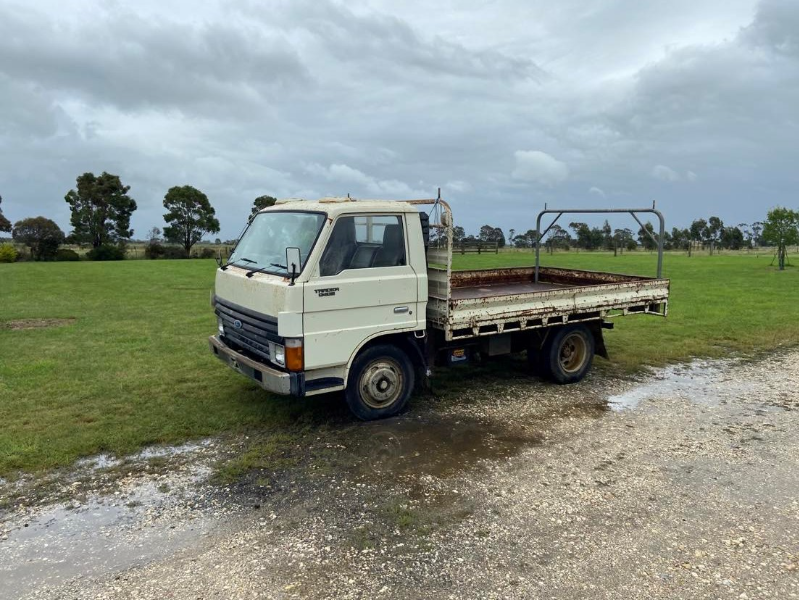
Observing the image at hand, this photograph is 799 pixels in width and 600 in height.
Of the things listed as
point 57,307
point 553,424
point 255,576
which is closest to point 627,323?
point 553,424

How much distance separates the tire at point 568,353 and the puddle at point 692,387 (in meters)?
0.72

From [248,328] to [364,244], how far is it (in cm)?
153

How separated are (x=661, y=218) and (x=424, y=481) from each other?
559 cm

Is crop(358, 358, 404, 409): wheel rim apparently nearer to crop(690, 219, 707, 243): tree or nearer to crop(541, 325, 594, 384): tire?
crop(541, 325, 594, 384): tire

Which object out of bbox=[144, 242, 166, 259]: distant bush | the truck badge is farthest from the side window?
bbox=[144, 242, 166, 259]: distant bush

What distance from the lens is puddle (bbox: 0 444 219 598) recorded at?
12.7 feet

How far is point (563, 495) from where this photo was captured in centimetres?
488

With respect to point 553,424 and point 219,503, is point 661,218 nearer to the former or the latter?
point 553,424

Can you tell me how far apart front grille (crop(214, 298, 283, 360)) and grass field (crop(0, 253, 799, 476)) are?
87cm

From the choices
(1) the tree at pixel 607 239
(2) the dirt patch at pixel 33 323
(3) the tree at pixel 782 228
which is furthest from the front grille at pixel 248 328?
(1) the tree at pixel 607 239

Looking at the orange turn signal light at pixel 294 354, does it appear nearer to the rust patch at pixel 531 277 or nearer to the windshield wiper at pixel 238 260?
the windshield wiper at pixel 238 260

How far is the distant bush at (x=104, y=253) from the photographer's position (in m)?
42.1

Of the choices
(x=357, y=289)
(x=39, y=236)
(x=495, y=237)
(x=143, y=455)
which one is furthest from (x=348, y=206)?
(x=39, y=236)

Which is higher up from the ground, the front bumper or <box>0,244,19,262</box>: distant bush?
<box>0,244,19,262</box>: distant bush
